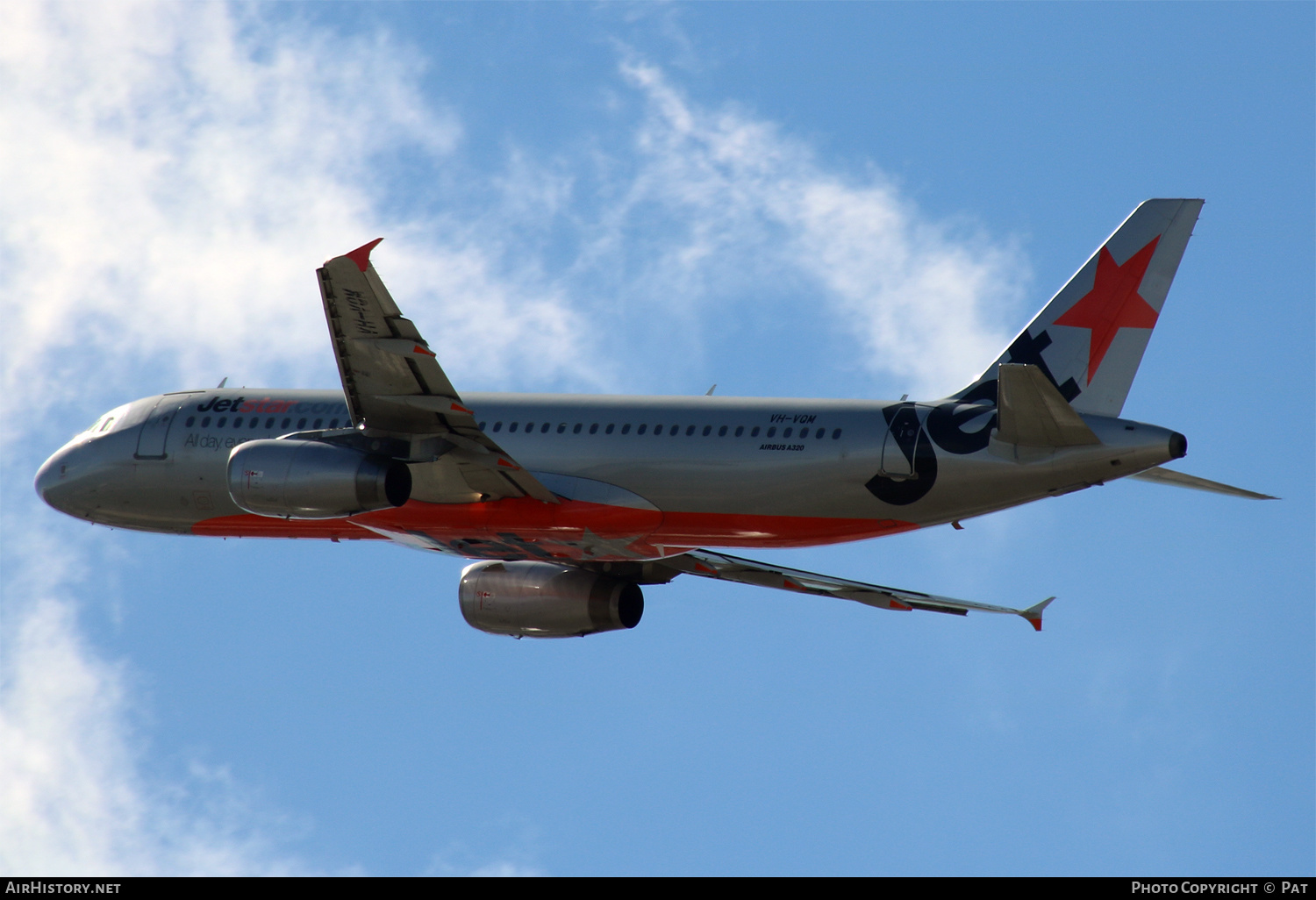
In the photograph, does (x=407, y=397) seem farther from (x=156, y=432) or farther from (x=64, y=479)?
(x=64, y=479)

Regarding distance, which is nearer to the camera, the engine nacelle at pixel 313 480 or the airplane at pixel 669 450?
the airplane at pixel 669 450

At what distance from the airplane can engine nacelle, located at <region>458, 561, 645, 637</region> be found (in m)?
1.49

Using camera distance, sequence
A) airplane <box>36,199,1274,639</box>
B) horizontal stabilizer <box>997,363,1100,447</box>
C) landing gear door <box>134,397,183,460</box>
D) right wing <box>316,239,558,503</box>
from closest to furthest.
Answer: horizontal stabilizer <box>997,363,1100,447</box> → right wing <box>316,239,558,503</box> → airplane <box>36,199,1274,639</box> → landing gear door <box>134,397,183,460</box>

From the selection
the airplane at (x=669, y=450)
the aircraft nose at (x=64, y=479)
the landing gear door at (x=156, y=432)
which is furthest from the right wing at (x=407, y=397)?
the aircraft nose at (x=64, y=479)

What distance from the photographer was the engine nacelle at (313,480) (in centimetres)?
3031

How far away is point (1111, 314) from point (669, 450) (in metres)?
8.30

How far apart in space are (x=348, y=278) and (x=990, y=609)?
15697mm

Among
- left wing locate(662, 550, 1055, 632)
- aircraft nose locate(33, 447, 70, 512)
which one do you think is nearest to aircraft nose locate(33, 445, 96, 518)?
aircraft nose locate(33, 447, 70, 512)

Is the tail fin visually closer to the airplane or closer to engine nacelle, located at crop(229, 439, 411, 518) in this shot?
the airplane

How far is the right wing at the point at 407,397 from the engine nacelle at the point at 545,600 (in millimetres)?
4892

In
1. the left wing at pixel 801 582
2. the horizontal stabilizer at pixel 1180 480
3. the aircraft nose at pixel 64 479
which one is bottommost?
the horizontal stabilizer at pixel 1180 480

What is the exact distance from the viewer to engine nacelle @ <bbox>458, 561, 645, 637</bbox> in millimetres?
37031

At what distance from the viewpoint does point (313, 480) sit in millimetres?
30406

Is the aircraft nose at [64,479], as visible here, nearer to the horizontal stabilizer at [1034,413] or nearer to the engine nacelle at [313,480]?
the engine nacelle at [313,480]
